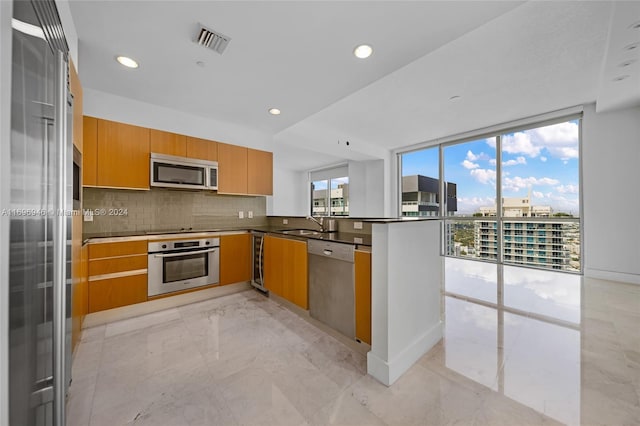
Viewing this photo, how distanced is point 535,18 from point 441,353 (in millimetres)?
2875

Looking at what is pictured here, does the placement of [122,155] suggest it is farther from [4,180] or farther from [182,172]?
[4,180]

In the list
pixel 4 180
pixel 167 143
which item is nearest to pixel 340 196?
pixel 167 143

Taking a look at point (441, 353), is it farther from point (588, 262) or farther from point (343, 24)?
point (588, 262)

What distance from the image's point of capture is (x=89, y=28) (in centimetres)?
184

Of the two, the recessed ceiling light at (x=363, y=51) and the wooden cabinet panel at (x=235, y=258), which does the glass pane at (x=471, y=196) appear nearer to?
the recessed ceiling light at (x=363, y=51)

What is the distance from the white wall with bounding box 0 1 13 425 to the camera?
0.56m

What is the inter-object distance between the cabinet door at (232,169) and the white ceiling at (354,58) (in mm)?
468

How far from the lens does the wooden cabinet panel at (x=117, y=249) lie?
240 cm

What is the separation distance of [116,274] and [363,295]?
251 centimetres

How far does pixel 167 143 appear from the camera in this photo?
3.11 metres

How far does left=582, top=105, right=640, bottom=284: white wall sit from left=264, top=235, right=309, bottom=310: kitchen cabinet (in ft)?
15.0

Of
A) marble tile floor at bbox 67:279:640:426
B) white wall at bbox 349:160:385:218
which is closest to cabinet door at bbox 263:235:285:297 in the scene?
marble tile floor at bbox 67:279:640:426

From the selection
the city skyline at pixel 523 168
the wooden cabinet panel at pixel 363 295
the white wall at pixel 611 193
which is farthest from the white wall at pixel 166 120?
the white wall at pixel 611 193

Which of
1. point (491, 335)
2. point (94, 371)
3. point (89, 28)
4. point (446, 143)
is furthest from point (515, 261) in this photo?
point (89, 28)
